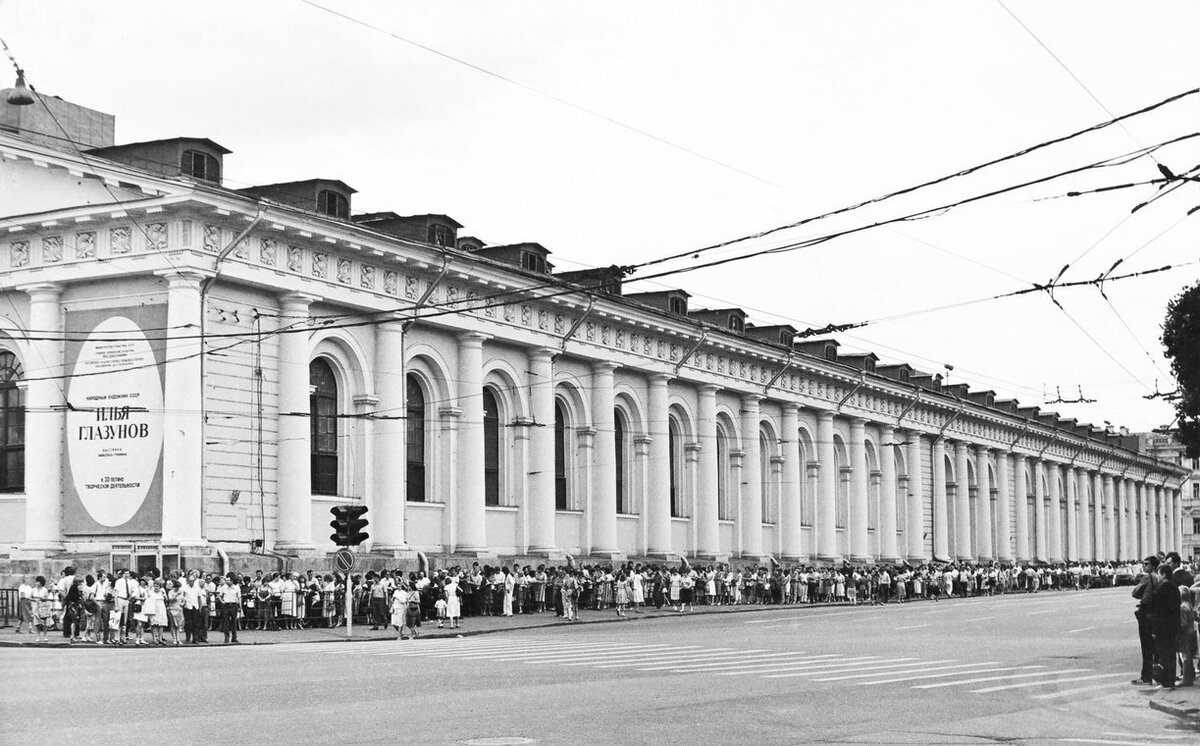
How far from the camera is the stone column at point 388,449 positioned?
42750mm

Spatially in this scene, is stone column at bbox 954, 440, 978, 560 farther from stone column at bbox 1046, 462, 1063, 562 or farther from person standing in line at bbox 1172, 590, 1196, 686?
person standing in line at bbox 1172, 590, 1196, 686

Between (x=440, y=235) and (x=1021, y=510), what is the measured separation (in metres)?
61.4

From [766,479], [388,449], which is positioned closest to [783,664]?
[388,449]

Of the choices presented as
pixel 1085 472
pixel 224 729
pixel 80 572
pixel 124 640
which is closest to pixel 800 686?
pixel 224 729

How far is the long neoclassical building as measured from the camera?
37125mm

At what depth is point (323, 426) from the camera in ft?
138

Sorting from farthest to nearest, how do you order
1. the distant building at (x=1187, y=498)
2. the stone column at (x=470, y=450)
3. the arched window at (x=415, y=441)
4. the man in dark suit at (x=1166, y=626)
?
1. the distant building at (x=1187, y=498)
2. the stone column at (x=470, y=450)
3. the arched window at (x=415, y=441)
4. the man in dark suit at (x=1166, y=626)

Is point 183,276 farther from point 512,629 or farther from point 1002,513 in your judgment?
point 1002,513

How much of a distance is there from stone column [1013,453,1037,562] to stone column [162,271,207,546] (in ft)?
231

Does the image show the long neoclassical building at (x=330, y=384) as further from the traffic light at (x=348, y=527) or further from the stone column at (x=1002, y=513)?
the stone column at (x=1002, y=513)

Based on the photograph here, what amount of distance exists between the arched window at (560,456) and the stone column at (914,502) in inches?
1298

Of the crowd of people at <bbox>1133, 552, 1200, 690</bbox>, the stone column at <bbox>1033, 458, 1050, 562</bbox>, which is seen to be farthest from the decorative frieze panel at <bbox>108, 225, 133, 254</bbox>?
the stone column at <bbox>1033, 458, 1050, 562</bbox>

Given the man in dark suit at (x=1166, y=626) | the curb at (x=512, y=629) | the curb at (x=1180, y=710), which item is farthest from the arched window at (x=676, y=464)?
the curb at (x=1180, y=710)

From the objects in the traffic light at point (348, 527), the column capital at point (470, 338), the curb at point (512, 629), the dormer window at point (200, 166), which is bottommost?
the curb at point (512, 629)
